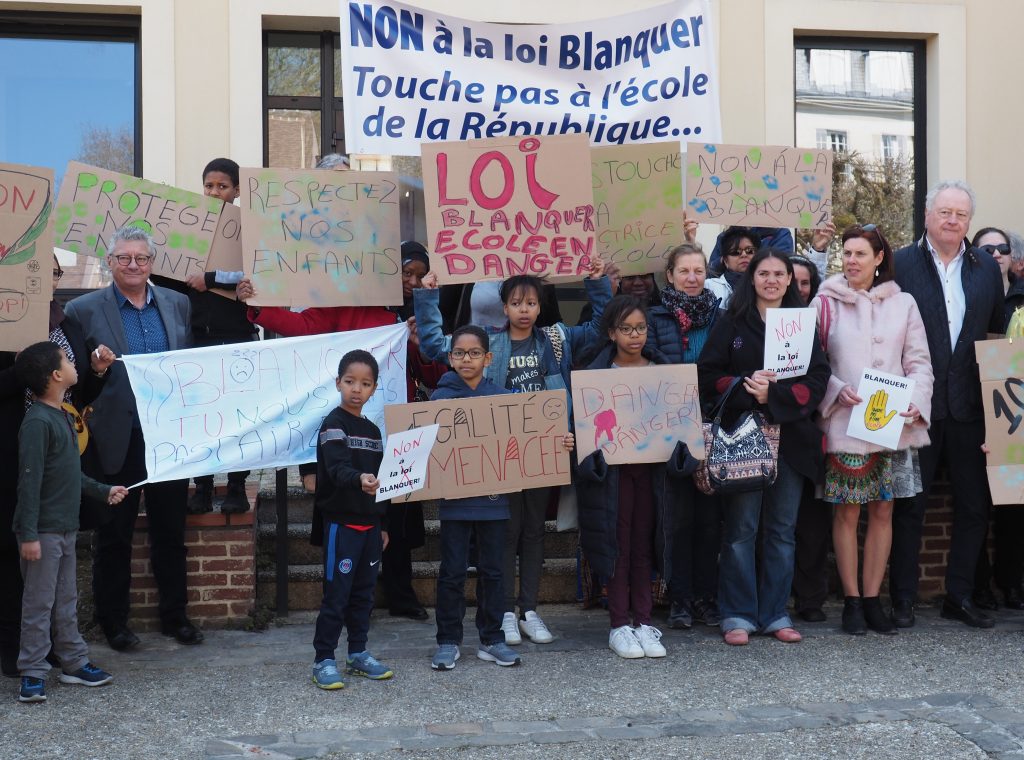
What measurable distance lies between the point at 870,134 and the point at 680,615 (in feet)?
16.3

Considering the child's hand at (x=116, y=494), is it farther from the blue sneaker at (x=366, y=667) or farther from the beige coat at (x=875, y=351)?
the beige coat at (x=875, y=351)

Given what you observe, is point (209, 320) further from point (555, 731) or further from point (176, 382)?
point (555, 731)

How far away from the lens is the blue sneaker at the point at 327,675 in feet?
17.0

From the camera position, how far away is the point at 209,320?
6.35 metres

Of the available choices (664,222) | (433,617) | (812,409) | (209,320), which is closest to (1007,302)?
(812,409)

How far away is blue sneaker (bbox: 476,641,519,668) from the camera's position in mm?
5531

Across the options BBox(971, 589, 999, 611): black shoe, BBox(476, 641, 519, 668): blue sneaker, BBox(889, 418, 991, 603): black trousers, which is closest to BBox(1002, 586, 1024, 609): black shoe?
BBox(971, 589, 999, 611): black shoe

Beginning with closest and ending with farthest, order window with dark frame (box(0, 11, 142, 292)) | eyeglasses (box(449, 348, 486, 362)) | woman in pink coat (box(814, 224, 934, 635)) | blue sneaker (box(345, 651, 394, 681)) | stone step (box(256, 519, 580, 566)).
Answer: blue sneaker (box(345, 651, 394, 681)) < eyeglasses (box(449, 348, 486, 362)) < woman in pink coat (box(814, 224, 934, 635)) < stone step (box(256, 519, 580, 566)) < window with dark frame (box(0, 11, 142, 292))

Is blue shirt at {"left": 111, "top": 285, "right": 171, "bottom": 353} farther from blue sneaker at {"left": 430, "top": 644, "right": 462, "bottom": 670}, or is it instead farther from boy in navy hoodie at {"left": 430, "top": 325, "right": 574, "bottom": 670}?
blue sneaker at {"left": 430, "top": 644, "right": 462, "bottom": 670}

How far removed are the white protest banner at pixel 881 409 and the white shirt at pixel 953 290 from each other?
56 cm

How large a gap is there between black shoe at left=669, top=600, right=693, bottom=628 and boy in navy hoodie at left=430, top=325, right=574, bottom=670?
99cm

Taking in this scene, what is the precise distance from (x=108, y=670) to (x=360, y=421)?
5.25 feet

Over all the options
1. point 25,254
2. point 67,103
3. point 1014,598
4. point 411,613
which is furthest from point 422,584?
point 67,103

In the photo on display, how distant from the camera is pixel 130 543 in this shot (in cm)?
582
